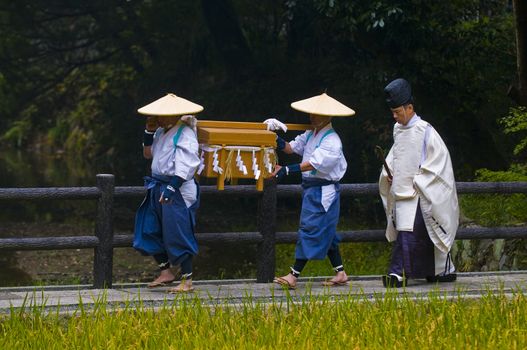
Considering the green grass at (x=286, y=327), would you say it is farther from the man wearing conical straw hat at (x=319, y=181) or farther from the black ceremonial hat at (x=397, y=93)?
the black ceremonial hat at (x=397, y=93)

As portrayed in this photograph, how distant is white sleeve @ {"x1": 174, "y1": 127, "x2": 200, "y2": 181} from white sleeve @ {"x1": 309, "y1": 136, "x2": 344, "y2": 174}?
0.98 metres

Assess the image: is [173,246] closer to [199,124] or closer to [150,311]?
[199,124]

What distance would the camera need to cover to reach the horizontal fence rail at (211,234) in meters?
9.84

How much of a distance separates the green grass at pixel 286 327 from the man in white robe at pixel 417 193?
1808mm

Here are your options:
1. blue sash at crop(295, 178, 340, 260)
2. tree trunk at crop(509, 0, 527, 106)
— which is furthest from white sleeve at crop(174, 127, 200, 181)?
tree trunk at crop(509, 0, 527, 106)

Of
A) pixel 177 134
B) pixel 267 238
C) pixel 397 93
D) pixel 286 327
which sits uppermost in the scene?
pixel 397 93

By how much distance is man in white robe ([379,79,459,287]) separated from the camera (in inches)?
A: 390

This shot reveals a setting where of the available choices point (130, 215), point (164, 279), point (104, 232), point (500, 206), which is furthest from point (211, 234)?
point (130, 215)

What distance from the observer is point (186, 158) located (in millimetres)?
9242

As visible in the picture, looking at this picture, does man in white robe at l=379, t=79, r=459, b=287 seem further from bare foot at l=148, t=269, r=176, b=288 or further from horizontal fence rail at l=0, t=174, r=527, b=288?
bare foot at l=148, t=269, r=176, b=288

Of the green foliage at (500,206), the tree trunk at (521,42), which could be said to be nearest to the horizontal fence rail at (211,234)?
the green foliage at (500,206)

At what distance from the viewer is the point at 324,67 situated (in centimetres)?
2308

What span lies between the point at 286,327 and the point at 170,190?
216cm

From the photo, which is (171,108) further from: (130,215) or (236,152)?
(130,215)
